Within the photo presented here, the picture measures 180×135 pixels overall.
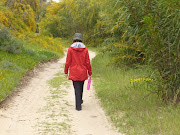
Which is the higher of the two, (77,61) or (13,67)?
(77,61)

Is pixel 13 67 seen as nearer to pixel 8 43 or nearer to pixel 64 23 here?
pixel 8 43

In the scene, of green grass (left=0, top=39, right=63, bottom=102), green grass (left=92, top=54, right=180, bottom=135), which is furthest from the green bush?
green grass (left=92, top=54, right=180, bottom=135)

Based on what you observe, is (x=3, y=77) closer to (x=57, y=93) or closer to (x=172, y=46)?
(x=57, y=93)

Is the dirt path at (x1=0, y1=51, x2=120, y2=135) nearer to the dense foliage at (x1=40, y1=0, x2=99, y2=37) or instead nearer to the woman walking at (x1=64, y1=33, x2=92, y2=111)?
the woman walking at (x1=64, y1=33, x2=92, y2=111)

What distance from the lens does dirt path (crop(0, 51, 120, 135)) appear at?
4.89 meters

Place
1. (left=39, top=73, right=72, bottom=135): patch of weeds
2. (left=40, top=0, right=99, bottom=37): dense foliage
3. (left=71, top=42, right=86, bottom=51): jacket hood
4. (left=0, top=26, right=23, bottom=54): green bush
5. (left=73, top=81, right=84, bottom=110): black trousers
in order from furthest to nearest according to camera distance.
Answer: (left=40, top=0, right=99, bottom=37): dense foliage
(left=0, top=26, right=23, bottom=54): green bush
(left=73, top=81, right=84, bottom=110): black trousers
(left=71, top=42, right=86, bottom=51): jacket hood
(left=39, top=73, right=72, bottom=135): patch of weeds

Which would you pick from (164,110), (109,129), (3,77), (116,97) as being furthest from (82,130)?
(3,77)

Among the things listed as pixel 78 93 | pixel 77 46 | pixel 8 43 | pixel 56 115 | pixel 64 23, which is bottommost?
pixel 56 115

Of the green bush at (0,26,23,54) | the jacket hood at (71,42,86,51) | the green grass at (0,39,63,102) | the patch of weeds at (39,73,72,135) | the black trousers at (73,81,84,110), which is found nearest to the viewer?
the patch of weeds at (39,73,72,135)

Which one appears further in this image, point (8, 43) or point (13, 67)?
point (8, 43)

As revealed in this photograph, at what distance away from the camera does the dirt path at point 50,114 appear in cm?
489

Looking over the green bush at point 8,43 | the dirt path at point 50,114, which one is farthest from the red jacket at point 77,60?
the green bush at point 8,43

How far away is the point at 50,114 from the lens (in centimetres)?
584

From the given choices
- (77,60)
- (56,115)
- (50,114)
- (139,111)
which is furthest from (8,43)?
(139,111)
